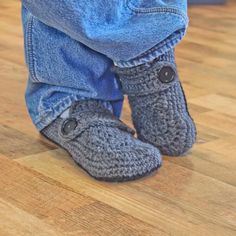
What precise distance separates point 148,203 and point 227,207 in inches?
3.4

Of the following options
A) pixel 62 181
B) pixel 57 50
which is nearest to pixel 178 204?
pixel 62 181

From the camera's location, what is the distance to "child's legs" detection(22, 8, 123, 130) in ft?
2.68

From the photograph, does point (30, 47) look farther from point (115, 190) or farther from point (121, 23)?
point (115, 190)

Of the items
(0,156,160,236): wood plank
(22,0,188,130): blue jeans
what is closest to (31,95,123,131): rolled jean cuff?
(22,0,188,130): blue jeans

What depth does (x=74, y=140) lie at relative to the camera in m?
0.80

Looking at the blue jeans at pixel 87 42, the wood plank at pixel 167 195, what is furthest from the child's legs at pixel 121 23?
the wood plank at pixel 167 195

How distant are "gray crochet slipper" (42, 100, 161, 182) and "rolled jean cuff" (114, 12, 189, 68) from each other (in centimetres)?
8

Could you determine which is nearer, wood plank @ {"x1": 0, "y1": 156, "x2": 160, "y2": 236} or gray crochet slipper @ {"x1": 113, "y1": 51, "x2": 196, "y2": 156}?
wood plank @ {"x1": 0, "y1": 156, "x2": 160, "y2": 236}

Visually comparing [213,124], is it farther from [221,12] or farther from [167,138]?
[221,12]

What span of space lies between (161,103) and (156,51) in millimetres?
67

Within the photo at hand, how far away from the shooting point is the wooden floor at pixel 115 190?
24.9 inches

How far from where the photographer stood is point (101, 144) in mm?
760

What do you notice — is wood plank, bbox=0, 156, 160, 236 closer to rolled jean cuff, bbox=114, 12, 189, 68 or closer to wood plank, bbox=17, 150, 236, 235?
wood plank, bbox=17, 150, 236, 235

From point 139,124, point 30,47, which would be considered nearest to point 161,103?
point 139,124
